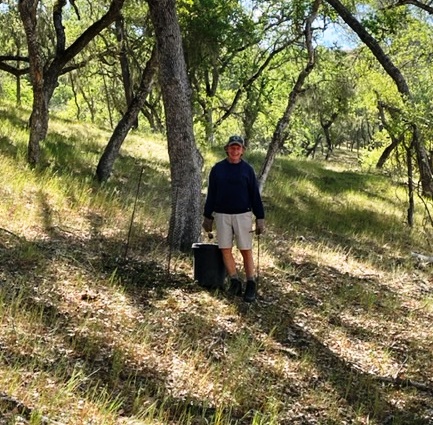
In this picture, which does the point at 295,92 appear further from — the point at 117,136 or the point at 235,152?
the point at 235,152

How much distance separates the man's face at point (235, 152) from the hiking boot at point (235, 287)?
56.7 inches

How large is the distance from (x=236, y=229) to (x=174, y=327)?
61.8 inches

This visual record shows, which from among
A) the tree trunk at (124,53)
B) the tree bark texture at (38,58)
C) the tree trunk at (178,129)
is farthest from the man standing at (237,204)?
the tree trunk at (124,53)

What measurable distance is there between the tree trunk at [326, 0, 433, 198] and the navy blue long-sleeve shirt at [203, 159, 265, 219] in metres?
3.78

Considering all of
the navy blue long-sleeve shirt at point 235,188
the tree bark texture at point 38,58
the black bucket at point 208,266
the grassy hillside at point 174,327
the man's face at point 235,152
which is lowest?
the grassy hillside at point 174,327

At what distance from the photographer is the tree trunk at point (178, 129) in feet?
23.0

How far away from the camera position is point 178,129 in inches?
287

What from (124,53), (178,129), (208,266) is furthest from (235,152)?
(124,53)

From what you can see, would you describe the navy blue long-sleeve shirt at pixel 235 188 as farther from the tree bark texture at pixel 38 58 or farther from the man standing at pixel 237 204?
the tree bark texture at pixel 38 58

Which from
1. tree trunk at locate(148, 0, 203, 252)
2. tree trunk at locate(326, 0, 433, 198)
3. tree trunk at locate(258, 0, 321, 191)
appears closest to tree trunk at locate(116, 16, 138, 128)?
tree trunk at locate(258, 0, 321, 191)

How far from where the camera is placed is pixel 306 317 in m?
6.48

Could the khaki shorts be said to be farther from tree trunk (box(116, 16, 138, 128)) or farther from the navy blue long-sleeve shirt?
tree trunk (box(116, 16, 138, 128))

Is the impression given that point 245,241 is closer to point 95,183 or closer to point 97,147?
point 95,183

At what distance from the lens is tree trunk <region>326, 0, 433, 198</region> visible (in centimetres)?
873
